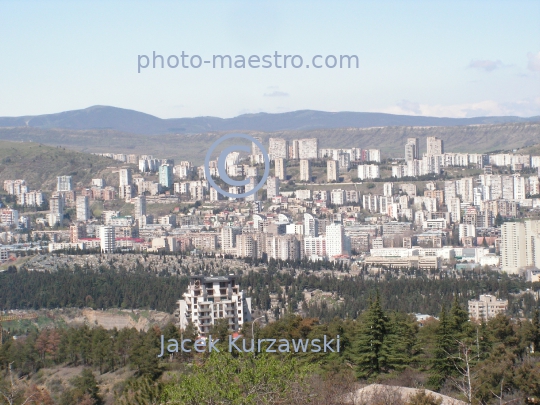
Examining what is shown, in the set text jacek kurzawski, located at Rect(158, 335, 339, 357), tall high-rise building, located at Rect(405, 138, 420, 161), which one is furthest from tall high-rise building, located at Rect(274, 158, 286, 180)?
text jacek kurzawski, located at Rect(158, 335, 339, 357)

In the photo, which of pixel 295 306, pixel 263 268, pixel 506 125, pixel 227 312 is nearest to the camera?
pixel 227 312

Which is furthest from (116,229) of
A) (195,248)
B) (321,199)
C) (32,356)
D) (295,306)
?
(32,356)

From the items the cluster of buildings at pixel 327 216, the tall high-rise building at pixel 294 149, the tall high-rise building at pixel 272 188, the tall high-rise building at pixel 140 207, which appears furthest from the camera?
the tall high-rise building at pixel 294 149

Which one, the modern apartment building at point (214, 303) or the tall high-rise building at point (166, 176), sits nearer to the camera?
the modern apartment building at point (214, 303)

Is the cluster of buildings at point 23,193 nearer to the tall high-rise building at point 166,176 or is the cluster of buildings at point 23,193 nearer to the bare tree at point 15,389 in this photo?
the tall high-rise building at point 166,176

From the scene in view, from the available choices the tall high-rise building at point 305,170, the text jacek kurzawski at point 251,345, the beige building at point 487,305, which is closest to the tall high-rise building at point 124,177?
the tall high-rise building at point 305,170

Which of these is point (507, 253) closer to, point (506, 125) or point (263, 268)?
point (263, 268)
